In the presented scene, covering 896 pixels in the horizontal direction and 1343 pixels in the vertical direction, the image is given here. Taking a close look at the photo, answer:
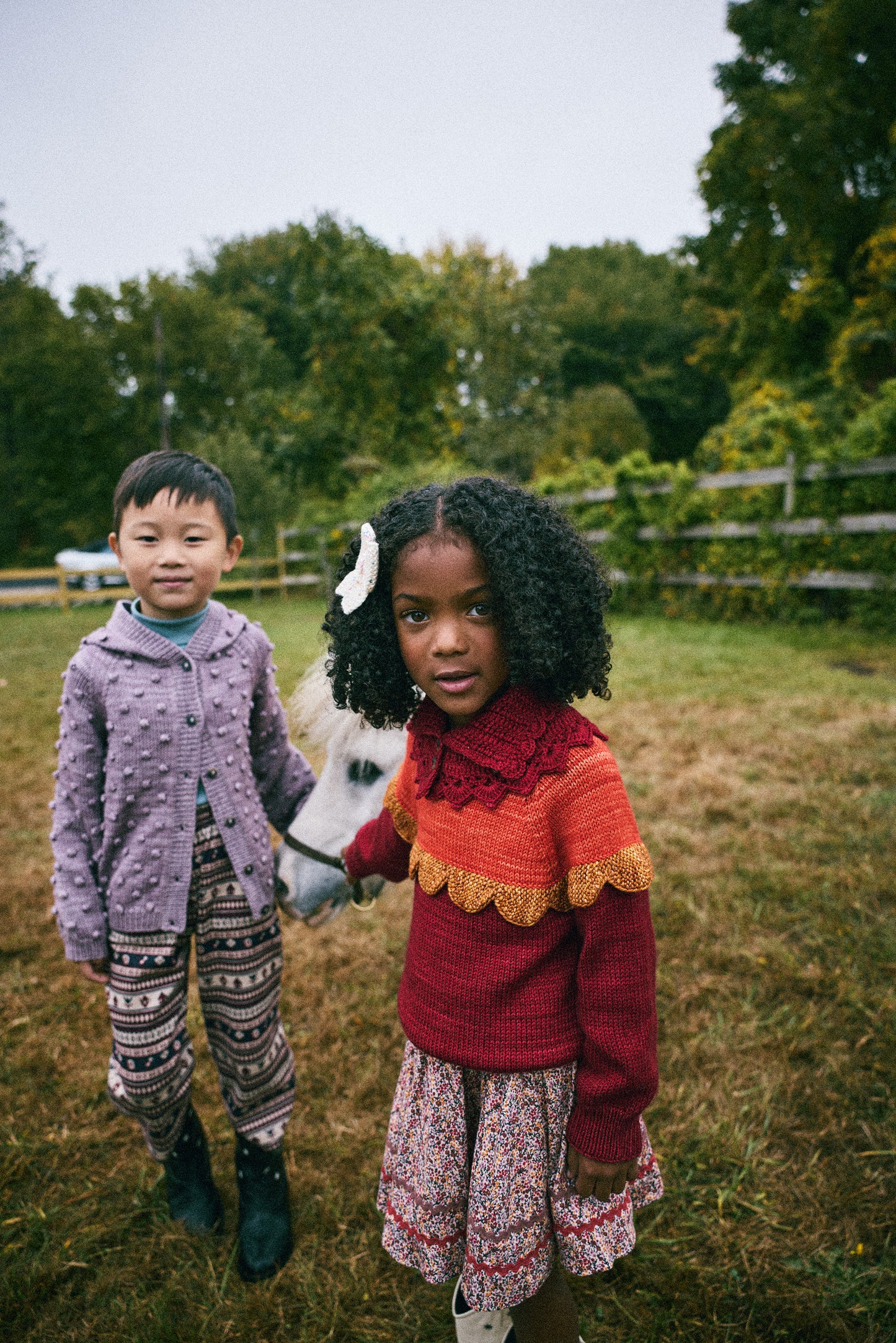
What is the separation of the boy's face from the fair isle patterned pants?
0.50 m

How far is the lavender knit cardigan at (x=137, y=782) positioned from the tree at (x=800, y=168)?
1805cm

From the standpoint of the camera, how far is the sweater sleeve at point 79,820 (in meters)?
1.69

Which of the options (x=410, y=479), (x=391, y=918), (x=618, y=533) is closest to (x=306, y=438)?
(x=410, y=479)

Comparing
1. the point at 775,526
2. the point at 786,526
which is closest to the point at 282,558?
the point at 775,526

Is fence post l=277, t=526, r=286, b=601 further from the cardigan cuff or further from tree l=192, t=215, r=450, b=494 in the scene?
the cardigan cuff

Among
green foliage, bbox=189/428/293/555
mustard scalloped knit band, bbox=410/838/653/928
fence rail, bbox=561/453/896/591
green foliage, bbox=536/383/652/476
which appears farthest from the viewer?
green foliage, bbox=536/383/652/476

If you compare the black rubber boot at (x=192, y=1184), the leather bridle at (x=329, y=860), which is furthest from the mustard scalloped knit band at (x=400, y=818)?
the black rubber boot at (x=192, y=1184)

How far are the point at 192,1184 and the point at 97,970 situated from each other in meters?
0.63

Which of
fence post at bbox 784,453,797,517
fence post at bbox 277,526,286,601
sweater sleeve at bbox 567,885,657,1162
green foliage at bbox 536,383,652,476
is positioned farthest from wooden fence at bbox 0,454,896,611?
green foliage at bbox 536,383,652,476

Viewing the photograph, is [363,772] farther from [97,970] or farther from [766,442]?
[766,442]

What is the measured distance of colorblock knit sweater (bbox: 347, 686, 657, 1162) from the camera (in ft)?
3.88

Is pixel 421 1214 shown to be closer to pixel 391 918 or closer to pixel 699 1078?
pixel 699 1078

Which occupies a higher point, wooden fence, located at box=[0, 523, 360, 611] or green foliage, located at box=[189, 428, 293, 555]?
green foliage, located at box=[189, 428, 293, 555]

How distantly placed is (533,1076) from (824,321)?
2001 cm
